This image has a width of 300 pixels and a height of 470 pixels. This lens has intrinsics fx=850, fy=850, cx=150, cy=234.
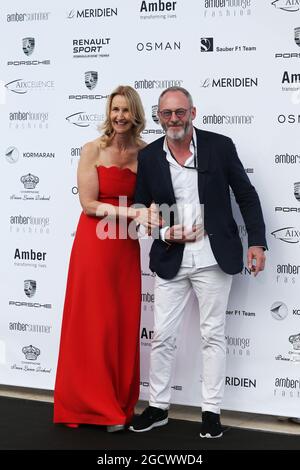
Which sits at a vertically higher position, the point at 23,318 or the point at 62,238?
the point at 62,238

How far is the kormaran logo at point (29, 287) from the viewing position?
4963 mm

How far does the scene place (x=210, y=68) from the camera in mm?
4422

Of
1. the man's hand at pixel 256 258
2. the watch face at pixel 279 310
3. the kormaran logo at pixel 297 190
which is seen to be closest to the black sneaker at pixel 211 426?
the watch face at pixel 279 310

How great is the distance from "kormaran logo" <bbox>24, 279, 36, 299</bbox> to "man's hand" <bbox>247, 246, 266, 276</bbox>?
1.43 meters

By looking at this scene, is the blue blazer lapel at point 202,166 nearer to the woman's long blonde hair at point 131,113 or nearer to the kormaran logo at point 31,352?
the woman's long blonde hair at point 131,113

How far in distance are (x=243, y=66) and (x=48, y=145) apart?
122 centimetres

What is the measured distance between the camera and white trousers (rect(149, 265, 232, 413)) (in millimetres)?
4141

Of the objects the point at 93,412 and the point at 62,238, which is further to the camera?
the point at 62,238

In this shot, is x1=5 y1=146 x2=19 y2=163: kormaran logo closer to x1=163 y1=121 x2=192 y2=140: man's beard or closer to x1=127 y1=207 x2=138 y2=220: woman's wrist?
x1=127 y1=207 x2=138 y2=220: woman's wrist

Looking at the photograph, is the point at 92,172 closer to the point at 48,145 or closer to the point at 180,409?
the point at 48,145

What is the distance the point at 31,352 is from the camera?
5000 millimetres
